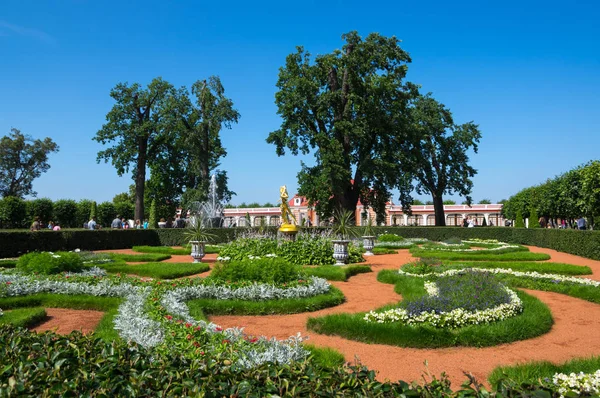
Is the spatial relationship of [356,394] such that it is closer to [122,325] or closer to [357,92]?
[122,325]

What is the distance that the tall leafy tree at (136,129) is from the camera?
3378 cm

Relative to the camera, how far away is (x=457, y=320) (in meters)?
6.25

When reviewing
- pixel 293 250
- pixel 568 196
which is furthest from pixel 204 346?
pixel 568 196

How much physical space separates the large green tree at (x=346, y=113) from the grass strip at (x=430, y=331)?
794 inches

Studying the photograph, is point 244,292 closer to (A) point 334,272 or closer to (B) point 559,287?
(A) point 334,272

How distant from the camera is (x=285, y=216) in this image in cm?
1856

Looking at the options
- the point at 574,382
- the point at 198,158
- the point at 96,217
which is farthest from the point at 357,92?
the point at 96,217

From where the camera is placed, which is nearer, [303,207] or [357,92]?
[357,92]

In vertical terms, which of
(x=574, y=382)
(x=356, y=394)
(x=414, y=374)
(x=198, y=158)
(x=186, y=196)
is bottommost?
(x=414, y=374)

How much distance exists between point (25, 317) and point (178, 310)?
2205mm

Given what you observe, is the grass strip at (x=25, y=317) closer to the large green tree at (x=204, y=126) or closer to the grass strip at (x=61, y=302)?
the grass strip at (x=61, y=302)

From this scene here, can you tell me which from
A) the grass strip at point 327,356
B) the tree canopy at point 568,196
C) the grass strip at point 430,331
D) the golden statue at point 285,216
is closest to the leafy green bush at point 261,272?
the grass strip at point 430,331

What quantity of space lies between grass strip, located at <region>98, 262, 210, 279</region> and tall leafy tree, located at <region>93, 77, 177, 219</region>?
70.0 feet

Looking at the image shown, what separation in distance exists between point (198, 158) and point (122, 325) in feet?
92.9
